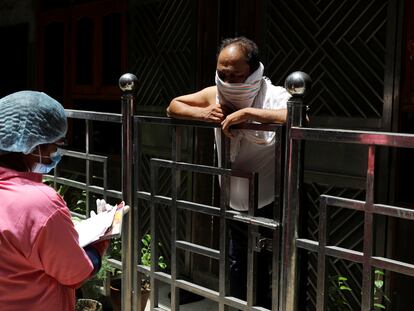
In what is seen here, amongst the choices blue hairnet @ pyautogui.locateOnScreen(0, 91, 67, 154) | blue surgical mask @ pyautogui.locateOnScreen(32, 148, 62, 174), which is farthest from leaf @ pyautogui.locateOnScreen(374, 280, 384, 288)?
blue hairnet @ pyautogui.locateOnScreen(0, 91, 67, 154)

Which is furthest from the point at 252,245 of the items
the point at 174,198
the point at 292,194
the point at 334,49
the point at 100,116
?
the point at 334,49

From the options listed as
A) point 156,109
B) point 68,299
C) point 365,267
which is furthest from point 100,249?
point 156,109

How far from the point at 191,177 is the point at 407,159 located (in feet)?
5.67

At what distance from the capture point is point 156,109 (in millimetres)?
5160

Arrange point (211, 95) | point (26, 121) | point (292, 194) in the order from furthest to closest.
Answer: point (211, 95) < point (292, 194) < point (26, 121)

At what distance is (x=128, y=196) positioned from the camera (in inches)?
132

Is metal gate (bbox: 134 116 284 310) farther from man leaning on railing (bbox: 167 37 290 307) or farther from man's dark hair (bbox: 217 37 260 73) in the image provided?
man's dark hair (bbox: 217 37 260 73)

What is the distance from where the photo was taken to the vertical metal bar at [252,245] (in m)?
2.65

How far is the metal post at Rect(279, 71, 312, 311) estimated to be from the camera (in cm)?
244

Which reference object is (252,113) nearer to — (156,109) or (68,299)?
(68,299)

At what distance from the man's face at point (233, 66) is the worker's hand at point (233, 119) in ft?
0.67

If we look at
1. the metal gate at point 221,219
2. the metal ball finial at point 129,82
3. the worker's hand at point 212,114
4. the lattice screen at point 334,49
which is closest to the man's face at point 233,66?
the worker's hand at point 212,114

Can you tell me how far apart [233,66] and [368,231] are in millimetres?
973

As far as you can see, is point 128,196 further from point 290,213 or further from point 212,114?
point 290,213
